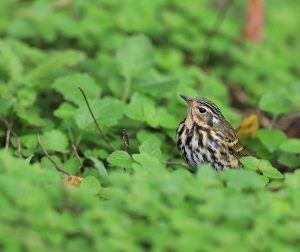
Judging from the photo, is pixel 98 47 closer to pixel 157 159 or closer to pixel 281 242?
pixel 157 159

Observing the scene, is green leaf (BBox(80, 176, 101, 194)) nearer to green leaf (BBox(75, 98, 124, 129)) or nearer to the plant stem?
green leaf (BBox(75, 98, 124, 129))

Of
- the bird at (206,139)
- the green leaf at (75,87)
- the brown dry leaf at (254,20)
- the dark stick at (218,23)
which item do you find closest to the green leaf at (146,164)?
the bird at (206,139)

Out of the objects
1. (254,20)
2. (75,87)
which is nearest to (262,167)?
(75,87)

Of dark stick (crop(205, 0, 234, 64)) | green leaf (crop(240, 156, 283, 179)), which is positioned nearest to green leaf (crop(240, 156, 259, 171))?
green leaf (crop(240, 156, 283, 179))

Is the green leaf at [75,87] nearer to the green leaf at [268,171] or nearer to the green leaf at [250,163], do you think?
the green leaf at [250,163]

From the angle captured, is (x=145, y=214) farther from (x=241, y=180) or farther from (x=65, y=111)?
(x=65, y=111)
